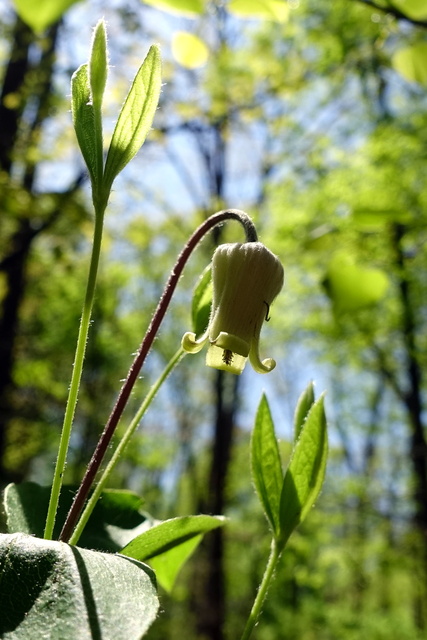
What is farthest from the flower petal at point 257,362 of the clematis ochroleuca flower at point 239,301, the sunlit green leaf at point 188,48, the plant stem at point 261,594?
the sunlit green leaf at point 188,48

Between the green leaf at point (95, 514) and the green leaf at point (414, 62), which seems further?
the green leaf at point (414, 62)

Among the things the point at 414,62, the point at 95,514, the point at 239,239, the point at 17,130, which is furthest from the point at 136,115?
the point at 239,239

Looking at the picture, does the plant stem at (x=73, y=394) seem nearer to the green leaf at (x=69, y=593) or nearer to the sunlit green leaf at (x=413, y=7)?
the green leaf at (x=69, y=593)

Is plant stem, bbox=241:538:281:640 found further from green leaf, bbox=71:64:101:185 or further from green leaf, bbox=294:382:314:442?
green leaf, bbox=71:64:101:185

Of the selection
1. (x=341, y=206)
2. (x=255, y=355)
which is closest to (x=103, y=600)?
(x=255, y=355)

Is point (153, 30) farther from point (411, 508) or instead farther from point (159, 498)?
point (159, 498)

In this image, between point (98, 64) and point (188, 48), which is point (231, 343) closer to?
point (98, 64)
